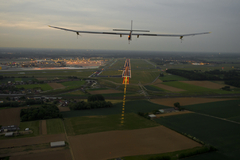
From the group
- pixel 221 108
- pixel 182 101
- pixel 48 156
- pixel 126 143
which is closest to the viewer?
pixel 48 156

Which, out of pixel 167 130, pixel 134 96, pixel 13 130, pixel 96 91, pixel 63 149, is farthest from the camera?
pixel 96 91

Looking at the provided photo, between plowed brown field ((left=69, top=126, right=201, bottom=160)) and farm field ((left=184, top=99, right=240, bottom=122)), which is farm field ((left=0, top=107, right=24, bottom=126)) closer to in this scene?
plowed brown field ((left=69, top=126, right=201, bottom=160))

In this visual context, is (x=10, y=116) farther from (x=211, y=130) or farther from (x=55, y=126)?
(x=211, y=130)

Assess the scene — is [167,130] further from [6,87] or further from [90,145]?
[6,87]

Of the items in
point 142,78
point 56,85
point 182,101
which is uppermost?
point 142,78

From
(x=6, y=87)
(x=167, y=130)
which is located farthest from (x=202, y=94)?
(x=6, y=87)

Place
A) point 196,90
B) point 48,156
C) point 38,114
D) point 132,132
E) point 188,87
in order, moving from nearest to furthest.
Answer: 1. point 48,156
2. point 132,132
3. point 38,114
4. point 196,90
5. point 188,87

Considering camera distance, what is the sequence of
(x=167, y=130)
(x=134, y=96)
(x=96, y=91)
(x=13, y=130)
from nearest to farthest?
1. (x=13, y=130)
2. (x=167, y=130)
3. (x=134, y=96)
4. (x=96, y=91)

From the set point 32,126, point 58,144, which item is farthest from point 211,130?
point 32,126

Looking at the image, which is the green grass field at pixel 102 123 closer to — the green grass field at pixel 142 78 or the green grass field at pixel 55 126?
the green grass field at pixel 55 126
